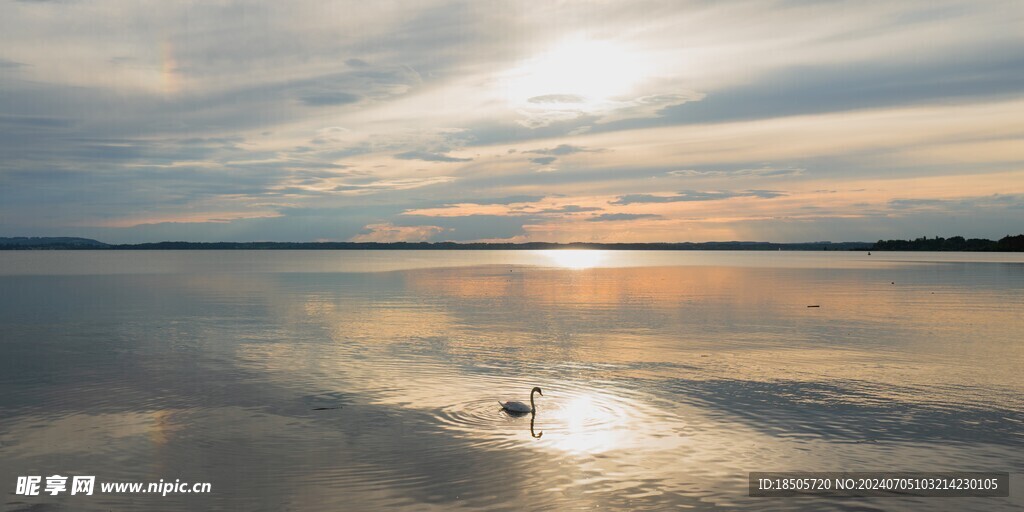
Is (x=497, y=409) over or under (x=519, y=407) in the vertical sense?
under

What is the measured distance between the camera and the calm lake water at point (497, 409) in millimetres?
14914

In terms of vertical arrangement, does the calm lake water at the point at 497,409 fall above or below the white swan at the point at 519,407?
below

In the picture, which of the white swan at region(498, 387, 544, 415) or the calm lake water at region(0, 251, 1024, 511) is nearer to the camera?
the calm lake water at region(0, 251, 1024, 511)

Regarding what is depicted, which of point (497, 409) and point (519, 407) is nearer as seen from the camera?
point (519, 407)

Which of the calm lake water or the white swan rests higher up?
the white swan

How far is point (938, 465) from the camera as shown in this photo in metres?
16.2

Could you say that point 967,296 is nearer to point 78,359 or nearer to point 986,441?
point 986,441

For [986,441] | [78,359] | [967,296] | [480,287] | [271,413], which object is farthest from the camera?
[480,287]

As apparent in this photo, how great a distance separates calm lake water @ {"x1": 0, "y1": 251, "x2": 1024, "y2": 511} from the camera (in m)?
14.9

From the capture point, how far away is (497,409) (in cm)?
2150

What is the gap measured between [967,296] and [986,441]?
188 feet

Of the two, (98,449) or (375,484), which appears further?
(98,449)

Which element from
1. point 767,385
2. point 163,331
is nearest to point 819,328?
point 767,385

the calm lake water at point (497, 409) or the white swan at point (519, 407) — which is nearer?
the calm lake water at point (497, 409)
